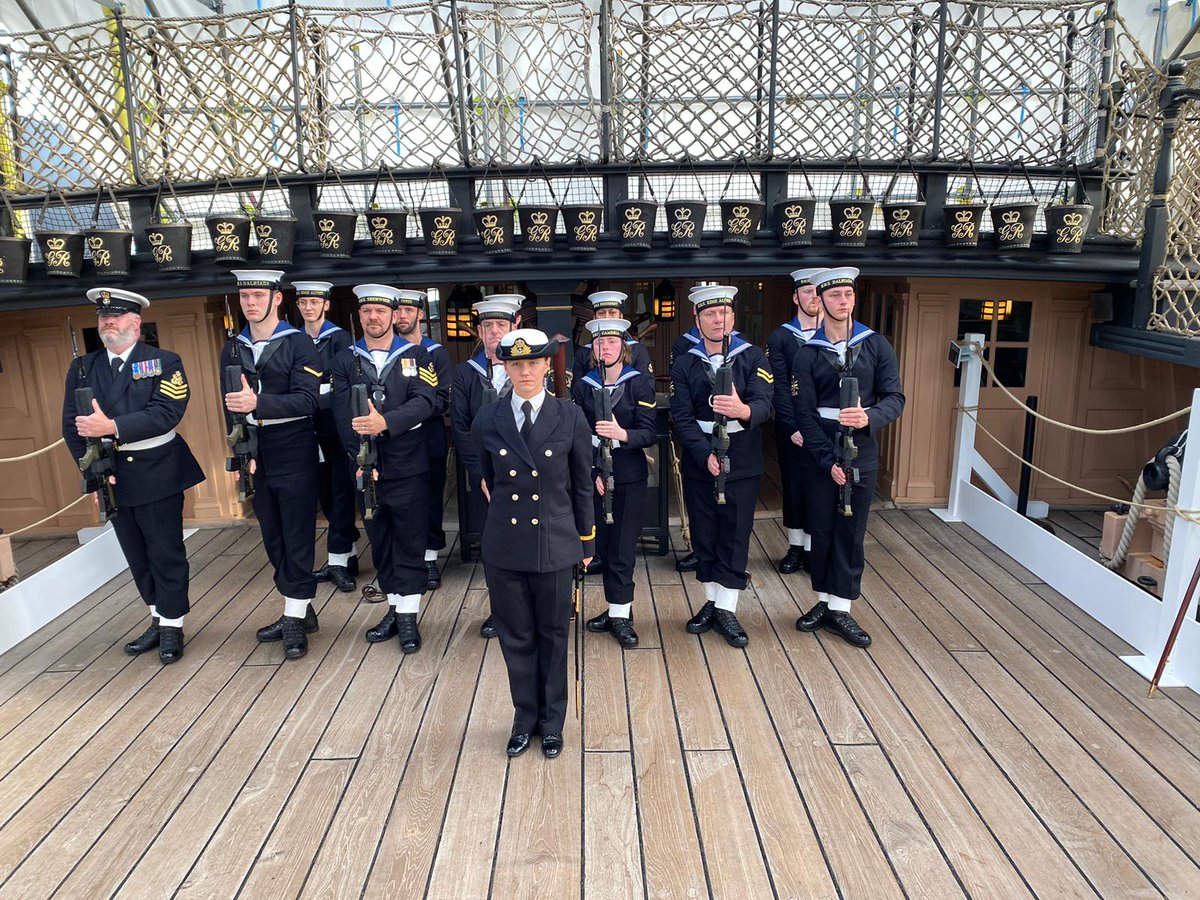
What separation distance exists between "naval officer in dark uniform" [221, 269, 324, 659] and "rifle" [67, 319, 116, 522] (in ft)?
1.90

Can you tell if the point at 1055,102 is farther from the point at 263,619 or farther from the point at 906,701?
the point at 263,619

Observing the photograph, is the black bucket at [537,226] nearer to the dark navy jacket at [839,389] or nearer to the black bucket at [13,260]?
the dark navy jacket at [839,389]

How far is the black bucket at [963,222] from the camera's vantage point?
5.09m

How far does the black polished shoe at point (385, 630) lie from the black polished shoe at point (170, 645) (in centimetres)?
95

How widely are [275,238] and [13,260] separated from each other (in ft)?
5.44

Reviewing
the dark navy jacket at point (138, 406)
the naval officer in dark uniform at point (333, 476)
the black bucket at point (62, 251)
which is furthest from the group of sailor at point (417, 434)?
the black bucket at point (62, 251)

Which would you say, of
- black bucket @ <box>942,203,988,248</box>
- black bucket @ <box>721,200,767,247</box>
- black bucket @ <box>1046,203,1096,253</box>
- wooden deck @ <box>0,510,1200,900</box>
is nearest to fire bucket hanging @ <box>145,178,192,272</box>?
wooden deck @ <box>0,510,1200,900</box>

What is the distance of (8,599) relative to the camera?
14.4ft

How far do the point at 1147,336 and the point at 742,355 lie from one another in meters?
3.06

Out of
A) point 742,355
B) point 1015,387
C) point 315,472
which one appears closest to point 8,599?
point 315,472

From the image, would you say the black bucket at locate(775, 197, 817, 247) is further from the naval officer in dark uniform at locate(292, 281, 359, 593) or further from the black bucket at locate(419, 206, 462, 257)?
the naval officer in dark uniform at locate(292, 281, 359, 593)

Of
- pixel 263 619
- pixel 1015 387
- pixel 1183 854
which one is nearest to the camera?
pixel 1183 854

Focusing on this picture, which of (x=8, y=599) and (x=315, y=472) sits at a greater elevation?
(x=315, y=472)

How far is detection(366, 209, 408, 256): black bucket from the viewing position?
491 cm
